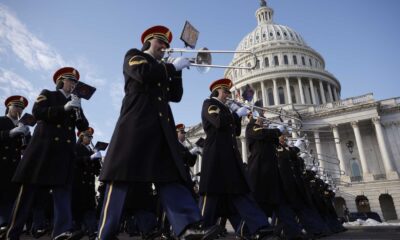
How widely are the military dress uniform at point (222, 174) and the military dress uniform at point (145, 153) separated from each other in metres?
1.68

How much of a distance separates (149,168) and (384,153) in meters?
42.8

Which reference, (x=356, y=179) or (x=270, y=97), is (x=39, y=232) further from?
(x=270, y=97)

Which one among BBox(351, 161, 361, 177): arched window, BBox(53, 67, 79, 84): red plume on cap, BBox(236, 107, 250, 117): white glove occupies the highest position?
BBox(351, 161, 361, 177): arched window

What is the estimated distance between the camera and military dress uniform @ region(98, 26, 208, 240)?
2986 millimetres

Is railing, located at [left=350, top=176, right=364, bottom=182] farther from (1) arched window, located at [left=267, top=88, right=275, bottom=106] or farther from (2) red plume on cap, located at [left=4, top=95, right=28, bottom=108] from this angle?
(2) red plume on cap, located at [left=4, top=95, right=28, bottom=108]

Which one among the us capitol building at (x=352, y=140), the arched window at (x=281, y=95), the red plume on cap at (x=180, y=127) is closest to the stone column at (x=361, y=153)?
the us capitol building at (x=352, y=140)

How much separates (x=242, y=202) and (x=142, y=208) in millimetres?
3354

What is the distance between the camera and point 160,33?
150 inches

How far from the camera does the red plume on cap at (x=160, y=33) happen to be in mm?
3813

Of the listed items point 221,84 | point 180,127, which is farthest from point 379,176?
point 221,84

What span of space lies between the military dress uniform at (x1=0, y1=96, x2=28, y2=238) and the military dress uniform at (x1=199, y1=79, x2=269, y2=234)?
395 centimetres

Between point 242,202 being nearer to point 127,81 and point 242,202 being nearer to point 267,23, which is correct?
point 127,81

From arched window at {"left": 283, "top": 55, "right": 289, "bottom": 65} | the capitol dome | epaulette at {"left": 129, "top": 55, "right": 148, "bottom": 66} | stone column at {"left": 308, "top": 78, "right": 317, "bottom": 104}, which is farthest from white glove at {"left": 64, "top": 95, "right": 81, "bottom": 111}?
arched window at {"left": 283, "top": 55, "right": 289, "bottom": 65}

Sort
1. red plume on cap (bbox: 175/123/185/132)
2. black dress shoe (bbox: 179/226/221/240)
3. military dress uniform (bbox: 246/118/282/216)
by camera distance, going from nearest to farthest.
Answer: black dress shoe (bbox: 179/226/221/240)
military dress uniform (bbox: 246/118/282/216)
red plume on cap (bbox: 175/123/185/132)
